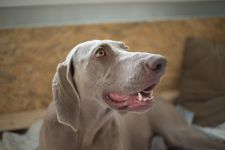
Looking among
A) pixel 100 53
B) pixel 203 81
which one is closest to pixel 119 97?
pixel 100 53

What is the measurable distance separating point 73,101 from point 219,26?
1.57 meters

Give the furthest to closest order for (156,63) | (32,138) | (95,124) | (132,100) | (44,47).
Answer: (44,47)
(32,138)
(95,124)
(132,100)
(156,63)

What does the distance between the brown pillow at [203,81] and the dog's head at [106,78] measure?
1120 mm

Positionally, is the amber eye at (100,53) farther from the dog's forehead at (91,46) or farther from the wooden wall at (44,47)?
the wooden wall at (44,47)

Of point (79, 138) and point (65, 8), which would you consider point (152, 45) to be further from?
point (79, 138)

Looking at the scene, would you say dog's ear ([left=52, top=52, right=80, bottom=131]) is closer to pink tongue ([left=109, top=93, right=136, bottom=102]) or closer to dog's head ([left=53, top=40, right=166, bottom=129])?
dog's head ([left=53, top=40, right=166, bottom=129])

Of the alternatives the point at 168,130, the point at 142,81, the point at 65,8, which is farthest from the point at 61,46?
the point at 142,81

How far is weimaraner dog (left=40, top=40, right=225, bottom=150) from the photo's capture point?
137 cm

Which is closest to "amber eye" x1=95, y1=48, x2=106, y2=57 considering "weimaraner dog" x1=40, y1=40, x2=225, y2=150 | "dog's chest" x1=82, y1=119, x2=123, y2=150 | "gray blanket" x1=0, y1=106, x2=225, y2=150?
"weimaraner dog" x1=40, y1=40, x2=225, y2=150

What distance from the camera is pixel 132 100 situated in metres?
1.46

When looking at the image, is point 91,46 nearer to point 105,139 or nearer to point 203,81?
point 105,139

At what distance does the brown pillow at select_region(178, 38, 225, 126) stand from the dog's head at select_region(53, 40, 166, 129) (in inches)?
44.1

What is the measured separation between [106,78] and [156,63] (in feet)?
0.84

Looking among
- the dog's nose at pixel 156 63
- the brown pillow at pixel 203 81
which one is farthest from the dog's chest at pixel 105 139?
the brown pillow at pixel 203 81
